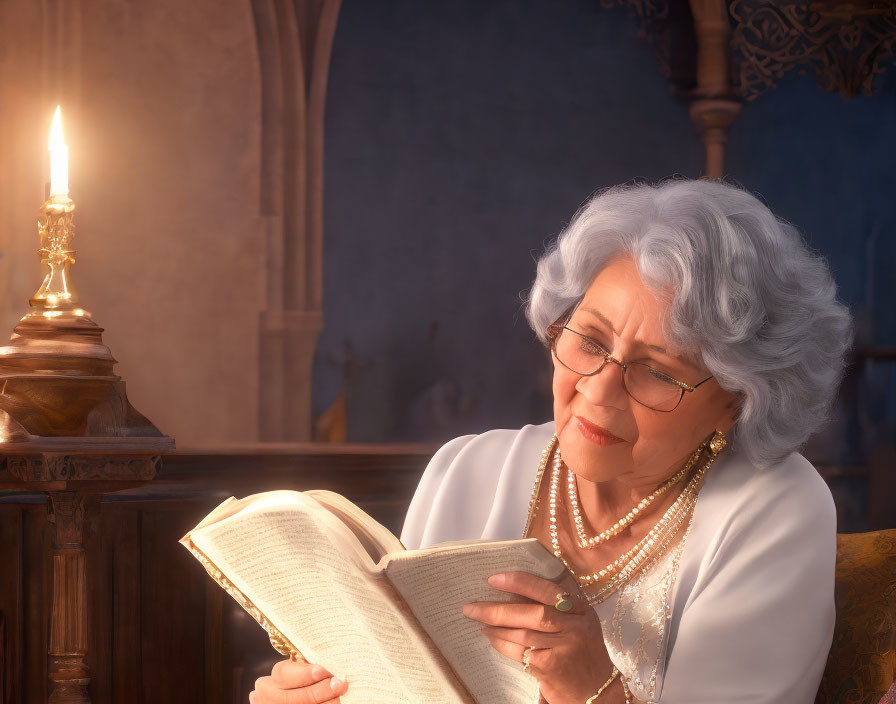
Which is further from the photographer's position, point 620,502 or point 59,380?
point 59,380

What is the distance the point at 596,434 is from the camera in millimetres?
1718

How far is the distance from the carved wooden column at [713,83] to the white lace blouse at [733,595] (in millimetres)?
5050

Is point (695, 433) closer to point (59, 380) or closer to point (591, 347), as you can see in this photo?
point (591, 347)

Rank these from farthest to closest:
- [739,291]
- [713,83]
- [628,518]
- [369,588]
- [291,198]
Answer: [713,83], [291,198], [628,518], [739,291], [369,588]

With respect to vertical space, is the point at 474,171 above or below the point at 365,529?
above

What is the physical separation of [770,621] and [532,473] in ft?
1.77

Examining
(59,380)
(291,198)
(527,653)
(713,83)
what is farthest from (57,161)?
(713,83)

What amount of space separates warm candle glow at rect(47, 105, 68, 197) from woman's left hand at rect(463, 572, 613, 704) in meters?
1.88

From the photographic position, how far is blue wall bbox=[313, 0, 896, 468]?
227 inches

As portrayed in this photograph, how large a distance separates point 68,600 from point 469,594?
1671 mm

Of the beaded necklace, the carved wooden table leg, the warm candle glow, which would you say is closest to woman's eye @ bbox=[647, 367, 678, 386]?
the beaded necklace

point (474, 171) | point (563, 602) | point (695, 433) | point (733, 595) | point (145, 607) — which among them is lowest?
point (145, 607)

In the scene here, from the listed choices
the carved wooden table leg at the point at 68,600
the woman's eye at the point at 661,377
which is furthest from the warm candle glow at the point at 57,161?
the woman's eye at the point at 661,377

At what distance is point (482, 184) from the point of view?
616cm
